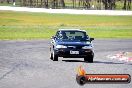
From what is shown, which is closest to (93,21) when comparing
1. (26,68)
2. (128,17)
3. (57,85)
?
(128,17)

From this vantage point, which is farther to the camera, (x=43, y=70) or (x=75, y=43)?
(x=75, y=43)

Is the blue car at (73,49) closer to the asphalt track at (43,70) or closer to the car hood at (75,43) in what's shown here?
the car hood at (75,43)

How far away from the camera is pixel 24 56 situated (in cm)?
2361

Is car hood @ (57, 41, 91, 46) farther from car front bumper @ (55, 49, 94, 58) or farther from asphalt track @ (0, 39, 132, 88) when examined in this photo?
asphalt track @ (0, 39, 132, 88)

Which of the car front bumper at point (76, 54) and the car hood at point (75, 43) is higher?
the car hood at point (75, 43)

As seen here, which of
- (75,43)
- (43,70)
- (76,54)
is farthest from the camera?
(75,43)

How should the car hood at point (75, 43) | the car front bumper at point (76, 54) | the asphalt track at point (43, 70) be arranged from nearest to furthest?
1. the asphalt track at point (43, 70)
2. the car front bumper at point (76, 54)
3. the car hood at point (75, 43)

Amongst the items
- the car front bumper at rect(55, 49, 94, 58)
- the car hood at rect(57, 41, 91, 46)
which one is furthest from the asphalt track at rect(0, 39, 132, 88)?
the car hood at rect(57, 41, 91, 46)

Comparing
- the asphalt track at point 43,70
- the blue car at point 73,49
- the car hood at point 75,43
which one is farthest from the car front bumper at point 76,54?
the asphalt track at point 43,70

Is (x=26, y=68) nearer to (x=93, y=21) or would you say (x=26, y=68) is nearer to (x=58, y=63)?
(x=58, y=63)

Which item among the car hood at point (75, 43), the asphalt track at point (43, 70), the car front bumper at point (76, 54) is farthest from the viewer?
the car hood at point (75, 43)

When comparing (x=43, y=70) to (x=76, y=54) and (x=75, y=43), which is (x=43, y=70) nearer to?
(x=76, y=54)

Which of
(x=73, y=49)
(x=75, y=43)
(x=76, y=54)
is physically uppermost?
(x=75, y=43)

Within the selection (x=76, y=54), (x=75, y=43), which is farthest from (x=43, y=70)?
(x=75, y=43)
